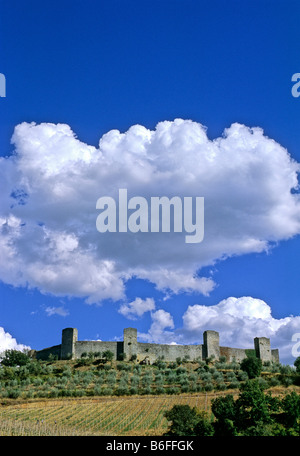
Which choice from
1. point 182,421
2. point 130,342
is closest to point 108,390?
point 130,342

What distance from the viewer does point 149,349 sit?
74.7 m

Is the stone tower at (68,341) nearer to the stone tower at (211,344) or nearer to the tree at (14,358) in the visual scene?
the tree at (14,358)

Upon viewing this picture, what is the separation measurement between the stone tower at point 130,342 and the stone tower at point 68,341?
6.40 m

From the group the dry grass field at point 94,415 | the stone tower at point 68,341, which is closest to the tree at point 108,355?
the stone tower at point 68,341

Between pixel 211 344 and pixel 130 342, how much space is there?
11511 millimetres

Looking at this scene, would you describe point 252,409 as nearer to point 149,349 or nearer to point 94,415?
point 94,415

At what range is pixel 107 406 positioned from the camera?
47.4 m

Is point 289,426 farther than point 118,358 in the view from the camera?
No

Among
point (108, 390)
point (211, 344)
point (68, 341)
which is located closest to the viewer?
point (108, 390)
